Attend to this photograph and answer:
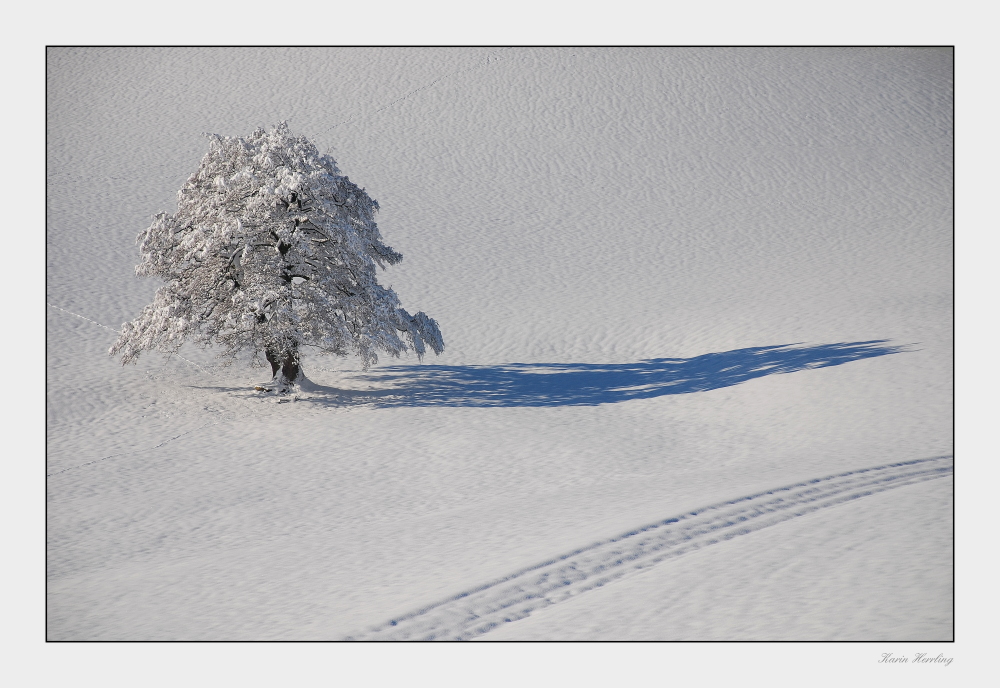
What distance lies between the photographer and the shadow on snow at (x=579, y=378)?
21000mm

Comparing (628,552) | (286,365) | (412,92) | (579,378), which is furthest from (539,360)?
(412,92)

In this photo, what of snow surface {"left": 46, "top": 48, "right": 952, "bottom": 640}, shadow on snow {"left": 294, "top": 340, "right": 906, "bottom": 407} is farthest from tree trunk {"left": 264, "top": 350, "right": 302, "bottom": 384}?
snow surface {"left": 46, "top": 48, "right": 952, "bottom": 640}

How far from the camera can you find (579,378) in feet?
76.0

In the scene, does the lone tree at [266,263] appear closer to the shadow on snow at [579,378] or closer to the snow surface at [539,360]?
the shadow on snow at [579,378]

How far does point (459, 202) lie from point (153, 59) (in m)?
26.1

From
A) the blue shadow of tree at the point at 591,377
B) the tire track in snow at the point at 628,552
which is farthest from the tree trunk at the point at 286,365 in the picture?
the tire track in snow at the point at 628,552

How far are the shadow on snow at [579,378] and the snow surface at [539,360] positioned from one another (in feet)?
0.38

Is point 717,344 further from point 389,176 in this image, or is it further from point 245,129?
point 245,129

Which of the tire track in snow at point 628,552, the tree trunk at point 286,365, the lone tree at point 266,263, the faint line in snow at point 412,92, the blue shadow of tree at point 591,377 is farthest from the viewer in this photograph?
the faint line in snow at point 412,92

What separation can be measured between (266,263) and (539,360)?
8.66 metres

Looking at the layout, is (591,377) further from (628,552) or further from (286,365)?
(628,552)

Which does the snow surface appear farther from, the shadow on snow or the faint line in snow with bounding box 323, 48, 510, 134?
the faint line in snow with bounding box 323, 48, 510, 134

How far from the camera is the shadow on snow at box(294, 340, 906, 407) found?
21000 millimetres

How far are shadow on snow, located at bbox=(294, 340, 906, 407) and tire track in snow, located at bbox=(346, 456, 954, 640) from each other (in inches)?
293
